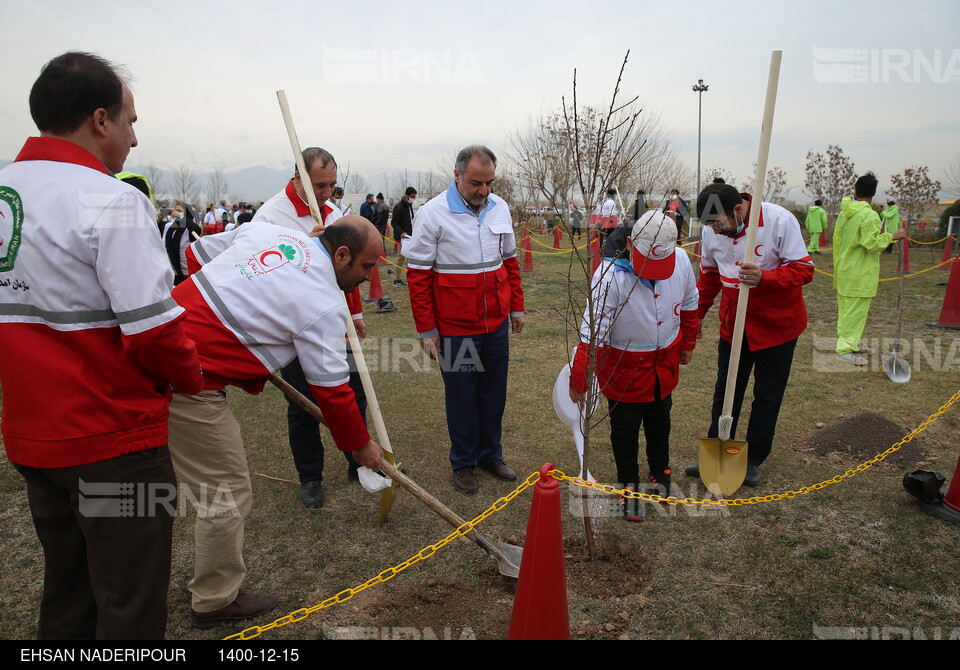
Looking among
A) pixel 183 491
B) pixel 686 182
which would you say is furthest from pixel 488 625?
pixel 686 182

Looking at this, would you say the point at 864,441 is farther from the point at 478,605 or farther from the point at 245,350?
the point at 245,350

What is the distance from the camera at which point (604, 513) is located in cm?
385

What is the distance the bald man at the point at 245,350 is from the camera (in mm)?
2551

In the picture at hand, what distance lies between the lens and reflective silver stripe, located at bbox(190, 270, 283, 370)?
2.55m

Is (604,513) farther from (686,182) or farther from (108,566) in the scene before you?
(686,182)

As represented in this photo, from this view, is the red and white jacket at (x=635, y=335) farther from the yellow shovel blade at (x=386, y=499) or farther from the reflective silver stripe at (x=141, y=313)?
the reflective silver stripe at (x=141, y=313)

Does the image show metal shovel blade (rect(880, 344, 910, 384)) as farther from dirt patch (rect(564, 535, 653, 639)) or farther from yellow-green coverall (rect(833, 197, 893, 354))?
dirt patch (rect(564, 535, 653, 639))

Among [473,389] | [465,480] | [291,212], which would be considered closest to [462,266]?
[473,389]

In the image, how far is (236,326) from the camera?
2557 mm

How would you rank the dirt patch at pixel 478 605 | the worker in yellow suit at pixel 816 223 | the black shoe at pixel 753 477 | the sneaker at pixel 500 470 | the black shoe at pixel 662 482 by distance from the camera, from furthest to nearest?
the worker in yellow suit at pixel 816 223, the sneaker at pixel 500 470, the black shoe at pixel 753 477, the black shoe at pixel 662 482, the dirt patch at pixel 478 605

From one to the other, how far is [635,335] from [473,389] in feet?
4.33

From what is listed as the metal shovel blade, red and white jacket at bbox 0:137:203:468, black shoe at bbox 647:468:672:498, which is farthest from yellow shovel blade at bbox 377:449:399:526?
the metal shovel blade

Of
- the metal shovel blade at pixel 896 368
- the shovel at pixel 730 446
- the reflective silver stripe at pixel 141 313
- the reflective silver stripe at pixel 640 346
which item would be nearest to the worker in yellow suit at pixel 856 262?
the metal shovel blade at pixel 896 368

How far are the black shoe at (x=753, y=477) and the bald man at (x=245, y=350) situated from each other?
2.80 m
